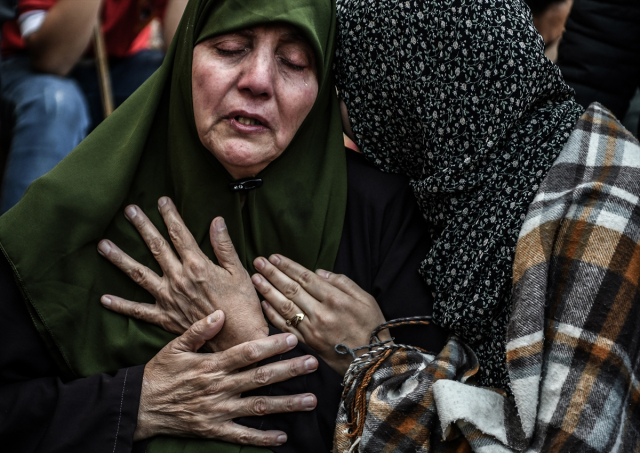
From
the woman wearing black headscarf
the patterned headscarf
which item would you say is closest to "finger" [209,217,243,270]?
the woman wearing black headscarf

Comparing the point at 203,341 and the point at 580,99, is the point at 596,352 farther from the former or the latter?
the point at 580,99

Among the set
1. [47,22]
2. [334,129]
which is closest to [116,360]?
[334,129]

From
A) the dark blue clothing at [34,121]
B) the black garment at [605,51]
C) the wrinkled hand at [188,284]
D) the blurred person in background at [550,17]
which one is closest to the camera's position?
the wrinkled hand at [188,284]

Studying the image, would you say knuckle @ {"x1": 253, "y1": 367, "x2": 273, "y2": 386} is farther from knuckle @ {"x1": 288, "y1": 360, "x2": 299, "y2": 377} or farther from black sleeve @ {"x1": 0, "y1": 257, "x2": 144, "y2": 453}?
black sleeve @ {"x1": 0, "y1": 257, "x2": 144, "y2": 453}

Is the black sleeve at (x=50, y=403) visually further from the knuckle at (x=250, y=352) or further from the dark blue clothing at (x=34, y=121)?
the dark blue clothing at (x=34, y=121)

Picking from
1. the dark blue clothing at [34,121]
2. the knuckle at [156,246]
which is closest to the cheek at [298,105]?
the knuckle at [156,246]

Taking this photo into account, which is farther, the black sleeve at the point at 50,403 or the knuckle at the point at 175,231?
the knuckle at the point at 175,231

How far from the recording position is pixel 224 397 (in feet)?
5.87

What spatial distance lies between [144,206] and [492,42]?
1118 millimetres

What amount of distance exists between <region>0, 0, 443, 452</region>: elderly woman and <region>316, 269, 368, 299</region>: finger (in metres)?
0.05

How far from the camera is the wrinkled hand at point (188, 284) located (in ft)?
6.03

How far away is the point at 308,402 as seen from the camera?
1.77 meters

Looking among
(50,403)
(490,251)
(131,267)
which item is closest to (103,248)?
(131,267)

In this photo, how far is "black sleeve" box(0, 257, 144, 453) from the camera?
1736mm
